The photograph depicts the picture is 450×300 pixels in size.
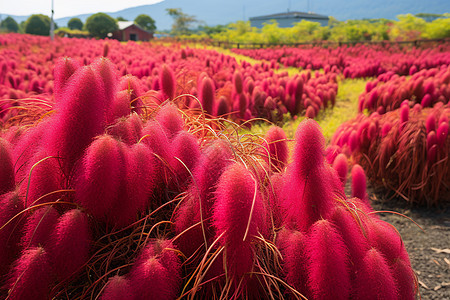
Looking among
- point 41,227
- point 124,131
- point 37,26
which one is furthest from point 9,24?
point 41,227

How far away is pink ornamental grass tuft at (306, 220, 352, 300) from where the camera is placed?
2.01 feet

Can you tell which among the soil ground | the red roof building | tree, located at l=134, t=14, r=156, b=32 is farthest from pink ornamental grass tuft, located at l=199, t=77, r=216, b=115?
tree, located at l=134, t=14, r=156, b=32

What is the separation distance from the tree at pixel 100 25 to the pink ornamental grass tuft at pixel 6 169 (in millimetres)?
42514

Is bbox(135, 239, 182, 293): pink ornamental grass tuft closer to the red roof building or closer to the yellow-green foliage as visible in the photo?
the yellow-green foliage

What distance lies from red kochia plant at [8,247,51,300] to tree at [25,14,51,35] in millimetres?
47435

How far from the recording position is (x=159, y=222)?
0.72 metres

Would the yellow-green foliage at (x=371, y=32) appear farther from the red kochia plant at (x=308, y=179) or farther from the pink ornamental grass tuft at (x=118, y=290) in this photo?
the pink ornamental grass tuft at (x=118, y=290)

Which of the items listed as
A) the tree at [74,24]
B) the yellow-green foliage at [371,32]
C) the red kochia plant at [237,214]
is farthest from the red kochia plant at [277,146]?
the tree at [74,24]

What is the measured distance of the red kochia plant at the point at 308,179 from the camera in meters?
0.70

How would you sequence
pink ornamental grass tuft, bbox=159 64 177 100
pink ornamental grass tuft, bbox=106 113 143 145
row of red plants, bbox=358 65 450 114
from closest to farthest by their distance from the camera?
pink ornamental grass tuft, bbox=106 113 143 145 < pink ornamental grass tuft, bbox=159 64 177 100 < row of red plants, bbox=358 65 450 114

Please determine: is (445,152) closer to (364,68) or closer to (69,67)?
(69,67)

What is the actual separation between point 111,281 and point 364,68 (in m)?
11.5

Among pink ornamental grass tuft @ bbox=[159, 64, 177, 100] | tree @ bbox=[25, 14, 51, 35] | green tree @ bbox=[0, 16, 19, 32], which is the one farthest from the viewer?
green tree @ bbox=[0, 16, 19, 32]

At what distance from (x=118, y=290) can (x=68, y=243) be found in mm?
131
